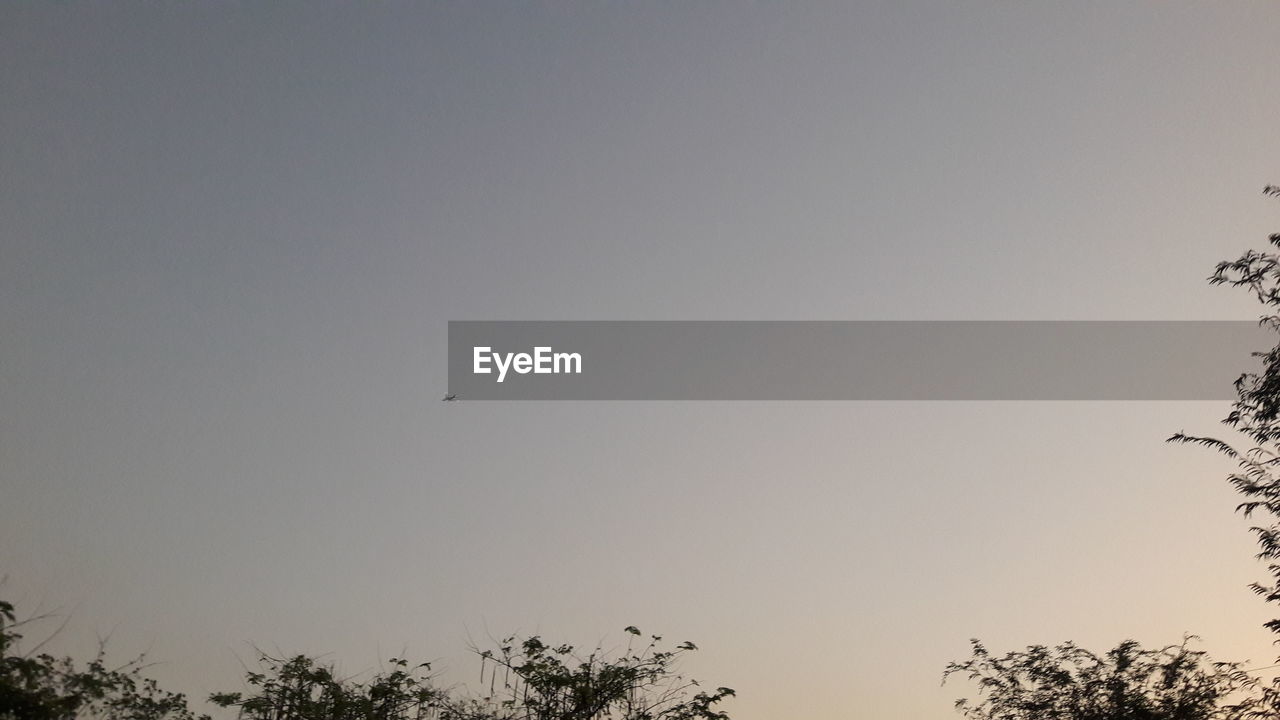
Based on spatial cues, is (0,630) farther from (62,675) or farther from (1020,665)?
(1020,665)

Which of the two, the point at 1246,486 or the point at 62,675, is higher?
the point at 1246,486

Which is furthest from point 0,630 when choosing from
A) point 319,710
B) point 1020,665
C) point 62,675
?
point 1020,665

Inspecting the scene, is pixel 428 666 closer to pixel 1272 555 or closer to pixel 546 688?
pixel 546 688

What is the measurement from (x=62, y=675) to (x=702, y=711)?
11738mm

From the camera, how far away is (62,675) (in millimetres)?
13945

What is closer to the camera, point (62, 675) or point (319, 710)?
point (62, 675)

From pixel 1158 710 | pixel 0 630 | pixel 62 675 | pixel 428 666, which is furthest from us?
pixel 1158 710

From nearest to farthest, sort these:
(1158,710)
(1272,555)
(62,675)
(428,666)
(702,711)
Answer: (62,675), (1272,555), (702,711), (428,666), (1158,710)

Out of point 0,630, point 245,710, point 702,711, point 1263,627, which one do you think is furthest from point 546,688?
point 1263,627

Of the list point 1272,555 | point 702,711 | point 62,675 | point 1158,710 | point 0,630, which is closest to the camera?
point 0,630

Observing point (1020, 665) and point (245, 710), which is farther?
point (1020, 665)

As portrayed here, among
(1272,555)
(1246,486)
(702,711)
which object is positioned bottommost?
(702,711)

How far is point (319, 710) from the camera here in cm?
2134

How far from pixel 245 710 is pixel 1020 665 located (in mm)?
20968
